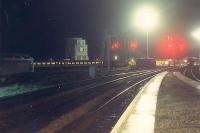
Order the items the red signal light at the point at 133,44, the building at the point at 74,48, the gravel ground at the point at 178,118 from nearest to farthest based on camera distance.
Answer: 1. the gravel ground at the point at 178,118
2. the red signal light at the point at 133,44
3. the building at the point at 74,48

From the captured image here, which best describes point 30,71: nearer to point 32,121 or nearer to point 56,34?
point 32,121

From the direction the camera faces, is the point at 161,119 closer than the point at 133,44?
Yes

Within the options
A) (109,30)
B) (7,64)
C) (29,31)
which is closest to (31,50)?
(29,31)

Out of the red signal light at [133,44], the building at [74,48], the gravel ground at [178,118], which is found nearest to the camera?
the gravel ground at [178,118]

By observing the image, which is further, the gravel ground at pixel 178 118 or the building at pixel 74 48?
the building at pixel 74 48

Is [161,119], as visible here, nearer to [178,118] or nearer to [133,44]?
[178,118]

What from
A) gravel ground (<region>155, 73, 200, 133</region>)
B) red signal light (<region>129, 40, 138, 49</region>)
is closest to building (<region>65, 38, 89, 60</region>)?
red signal light (<region>129, 40, 138, 49</region>)

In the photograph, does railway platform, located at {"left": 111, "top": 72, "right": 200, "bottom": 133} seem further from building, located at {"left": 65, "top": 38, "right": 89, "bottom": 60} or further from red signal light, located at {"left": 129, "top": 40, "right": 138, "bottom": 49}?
building, located at {"left": 65, "top": 38, "right": 89, "bottom": 60}

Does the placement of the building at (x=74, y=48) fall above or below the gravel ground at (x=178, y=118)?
above

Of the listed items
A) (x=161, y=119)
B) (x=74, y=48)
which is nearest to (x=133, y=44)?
(x=161, y=119)

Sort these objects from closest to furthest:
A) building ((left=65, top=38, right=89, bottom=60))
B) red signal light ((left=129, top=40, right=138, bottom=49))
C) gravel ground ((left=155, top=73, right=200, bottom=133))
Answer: gravel ground ((left=155, top=73, right=200, bottom=133)) < red signal light ((left=129, top=40, right=138, bottom=49)) < building ((left=65, top=38, right=89, bottom=60))

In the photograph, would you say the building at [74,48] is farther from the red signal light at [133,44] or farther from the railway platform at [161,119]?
the railway platform at [161,119]

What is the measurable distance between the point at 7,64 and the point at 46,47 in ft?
252

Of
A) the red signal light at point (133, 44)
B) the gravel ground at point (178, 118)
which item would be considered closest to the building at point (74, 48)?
the red signal light at point (133, 44)
